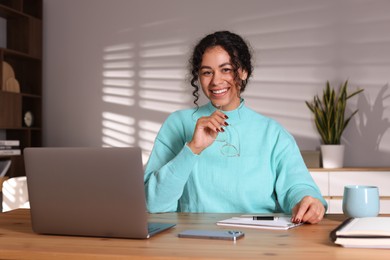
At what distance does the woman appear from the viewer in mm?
2199

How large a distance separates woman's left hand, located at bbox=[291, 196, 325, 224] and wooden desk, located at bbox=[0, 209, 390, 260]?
0.20 feet

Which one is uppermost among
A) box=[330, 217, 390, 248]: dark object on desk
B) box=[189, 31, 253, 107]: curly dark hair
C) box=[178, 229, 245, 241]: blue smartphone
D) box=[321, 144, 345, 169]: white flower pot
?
box=[189, 31, 253, 107]: curly dark hair

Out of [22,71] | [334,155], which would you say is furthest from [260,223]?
[22,71]

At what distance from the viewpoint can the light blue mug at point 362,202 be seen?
5.79ft

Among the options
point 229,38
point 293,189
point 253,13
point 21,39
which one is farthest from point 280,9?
point 293,189

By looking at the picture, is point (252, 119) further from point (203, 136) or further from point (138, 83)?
point (138, 83)

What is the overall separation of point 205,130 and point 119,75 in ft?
11.9

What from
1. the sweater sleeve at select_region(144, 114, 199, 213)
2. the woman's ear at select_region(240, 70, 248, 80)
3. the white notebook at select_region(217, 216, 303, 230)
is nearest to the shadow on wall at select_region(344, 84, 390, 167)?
the woman's ear at select_region(240, 70, 248, 80)

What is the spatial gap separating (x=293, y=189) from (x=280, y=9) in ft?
10.8

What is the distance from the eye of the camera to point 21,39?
548cm

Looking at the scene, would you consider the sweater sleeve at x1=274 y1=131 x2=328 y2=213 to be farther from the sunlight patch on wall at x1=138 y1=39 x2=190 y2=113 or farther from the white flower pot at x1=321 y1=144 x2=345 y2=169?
the sunlight patch on wall at x1=138 y1=39 x2=190 y2=113

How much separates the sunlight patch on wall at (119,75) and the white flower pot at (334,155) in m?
1.84

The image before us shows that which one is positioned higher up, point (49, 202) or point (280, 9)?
point (280, 9)

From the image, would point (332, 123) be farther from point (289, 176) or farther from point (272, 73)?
point (289, 176)
